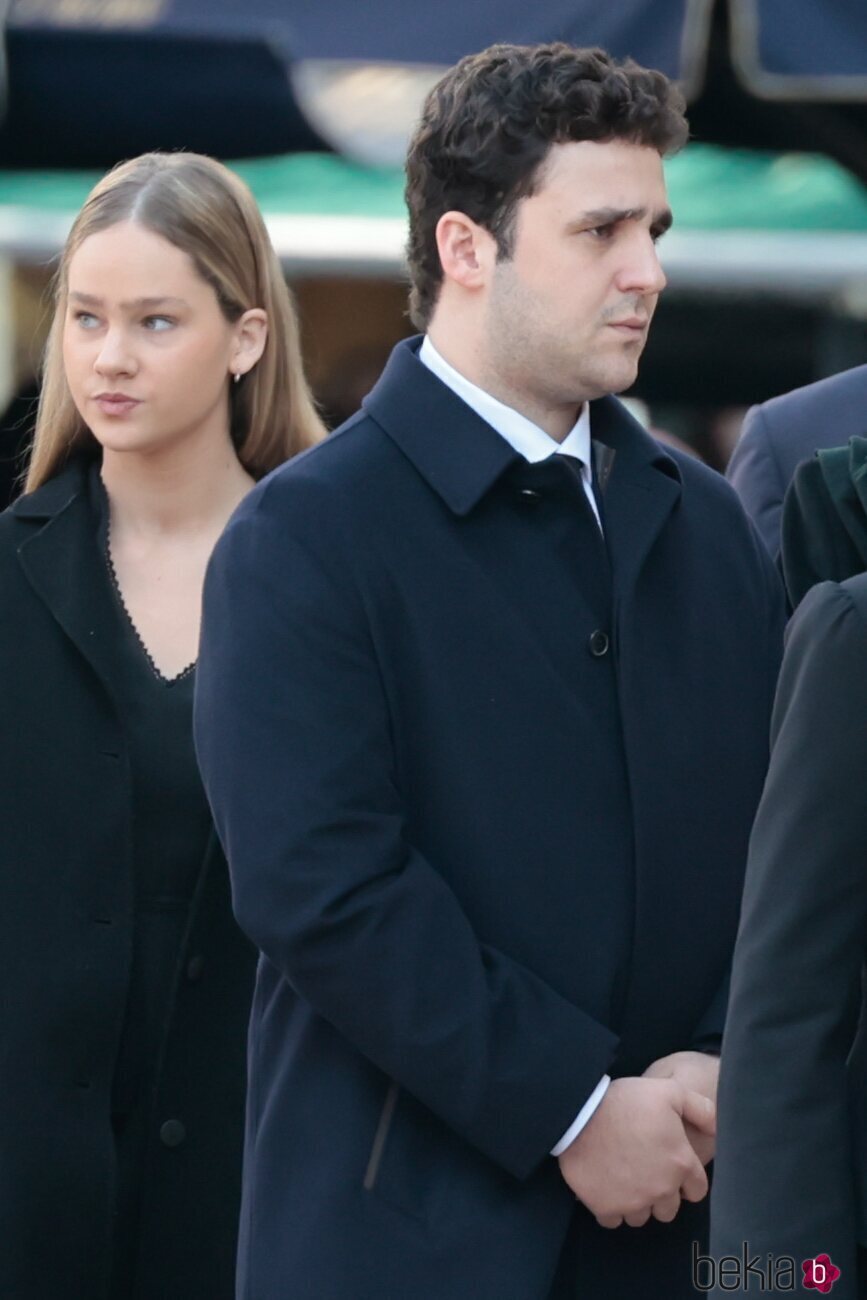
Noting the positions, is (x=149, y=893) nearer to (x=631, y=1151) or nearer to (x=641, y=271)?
(x=631, y=1151)

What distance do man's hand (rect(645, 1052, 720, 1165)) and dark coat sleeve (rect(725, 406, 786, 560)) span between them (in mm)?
893

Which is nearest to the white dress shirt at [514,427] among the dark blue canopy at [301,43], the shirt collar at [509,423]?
the shirt collar at [509,423]

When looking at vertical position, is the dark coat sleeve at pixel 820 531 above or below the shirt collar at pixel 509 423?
above

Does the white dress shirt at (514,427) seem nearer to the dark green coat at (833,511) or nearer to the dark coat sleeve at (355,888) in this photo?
the dark coat sleeve at (355,888)

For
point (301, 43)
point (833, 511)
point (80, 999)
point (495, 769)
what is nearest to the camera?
point (833, 511)

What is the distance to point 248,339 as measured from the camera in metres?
3.23

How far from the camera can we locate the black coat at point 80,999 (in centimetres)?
301

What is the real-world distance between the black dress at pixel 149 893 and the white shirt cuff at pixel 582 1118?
2.77 feet

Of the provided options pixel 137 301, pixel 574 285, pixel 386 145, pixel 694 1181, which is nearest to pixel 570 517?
pixel 574 285

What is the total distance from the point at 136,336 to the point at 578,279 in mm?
807

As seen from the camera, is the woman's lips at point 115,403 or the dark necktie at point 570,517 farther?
the woman's lips at point 115,403

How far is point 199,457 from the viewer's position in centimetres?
323

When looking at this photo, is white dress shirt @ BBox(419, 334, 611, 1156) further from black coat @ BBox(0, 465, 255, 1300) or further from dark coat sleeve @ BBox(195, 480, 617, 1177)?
black coat @ BBox(0, 465, 255, 1300)

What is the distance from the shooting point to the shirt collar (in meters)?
2.54
